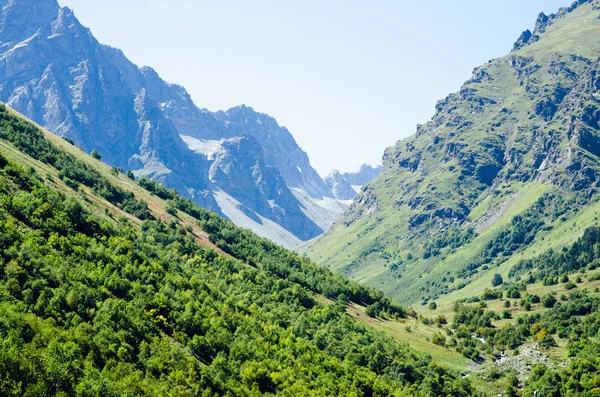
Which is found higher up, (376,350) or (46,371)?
(376,350)

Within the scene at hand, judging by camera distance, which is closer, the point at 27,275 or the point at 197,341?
the point at 27,275

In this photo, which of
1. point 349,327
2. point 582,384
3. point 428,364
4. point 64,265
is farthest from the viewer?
point 349,327

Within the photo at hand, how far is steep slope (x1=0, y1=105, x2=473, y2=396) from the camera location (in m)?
68.8

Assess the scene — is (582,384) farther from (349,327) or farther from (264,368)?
(264,368)

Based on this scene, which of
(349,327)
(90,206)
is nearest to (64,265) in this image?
(90,206)

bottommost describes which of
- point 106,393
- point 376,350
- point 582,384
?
point 106,393

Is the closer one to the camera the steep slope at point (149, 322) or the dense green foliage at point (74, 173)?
the steep slope at point (149, 322)

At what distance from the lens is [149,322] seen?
92.1 m

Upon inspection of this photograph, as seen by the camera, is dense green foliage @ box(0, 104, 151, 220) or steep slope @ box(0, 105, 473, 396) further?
dense green foliage @ box(0, 104, 151, 220)

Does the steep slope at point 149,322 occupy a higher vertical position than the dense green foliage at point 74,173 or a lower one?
lower

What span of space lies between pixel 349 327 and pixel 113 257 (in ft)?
252

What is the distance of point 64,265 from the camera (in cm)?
9288

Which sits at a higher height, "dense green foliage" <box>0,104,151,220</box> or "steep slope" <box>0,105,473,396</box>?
"dense green foliage" <box>0,104,151,220</box>

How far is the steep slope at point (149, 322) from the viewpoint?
68750 millimetres
